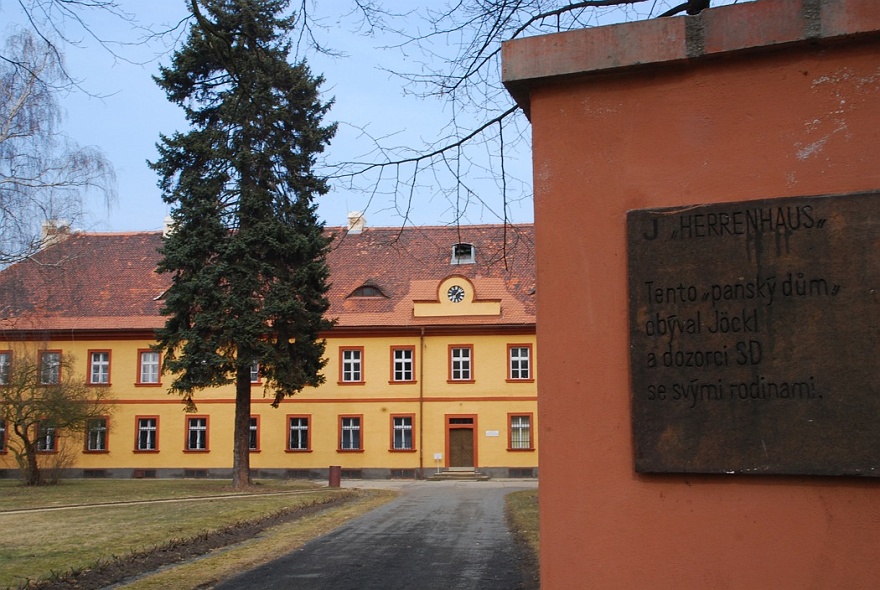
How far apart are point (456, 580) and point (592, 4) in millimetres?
5988

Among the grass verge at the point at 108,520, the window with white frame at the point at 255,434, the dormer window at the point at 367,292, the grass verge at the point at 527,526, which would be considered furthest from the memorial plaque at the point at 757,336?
the window with white frame at the point at 255,434

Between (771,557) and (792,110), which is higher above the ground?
(792,110)

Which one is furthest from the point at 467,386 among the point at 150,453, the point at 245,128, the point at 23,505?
the point at 23,505

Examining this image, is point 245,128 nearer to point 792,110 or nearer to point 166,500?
point 166,500

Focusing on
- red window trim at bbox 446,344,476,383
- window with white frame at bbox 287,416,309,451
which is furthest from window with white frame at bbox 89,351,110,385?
red window trim at bbox 446,344,476,383

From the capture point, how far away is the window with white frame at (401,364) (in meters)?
40.4

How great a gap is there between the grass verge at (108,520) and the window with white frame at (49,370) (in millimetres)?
4301

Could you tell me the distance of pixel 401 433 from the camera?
40.1 metres

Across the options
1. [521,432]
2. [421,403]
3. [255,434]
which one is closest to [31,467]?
[255,434]

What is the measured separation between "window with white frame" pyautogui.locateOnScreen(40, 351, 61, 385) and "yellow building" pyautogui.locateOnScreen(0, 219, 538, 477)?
6823 millimetres

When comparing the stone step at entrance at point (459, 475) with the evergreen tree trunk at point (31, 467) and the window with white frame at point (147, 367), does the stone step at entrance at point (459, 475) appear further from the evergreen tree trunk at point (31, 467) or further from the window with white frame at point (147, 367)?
the evergreen tree trunk at point (31, 467)

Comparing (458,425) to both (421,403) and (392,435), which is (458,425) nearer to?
(421,403)

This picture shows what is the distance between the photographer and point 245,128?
2455 cm

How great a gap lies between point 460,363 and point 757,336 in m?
36.6
